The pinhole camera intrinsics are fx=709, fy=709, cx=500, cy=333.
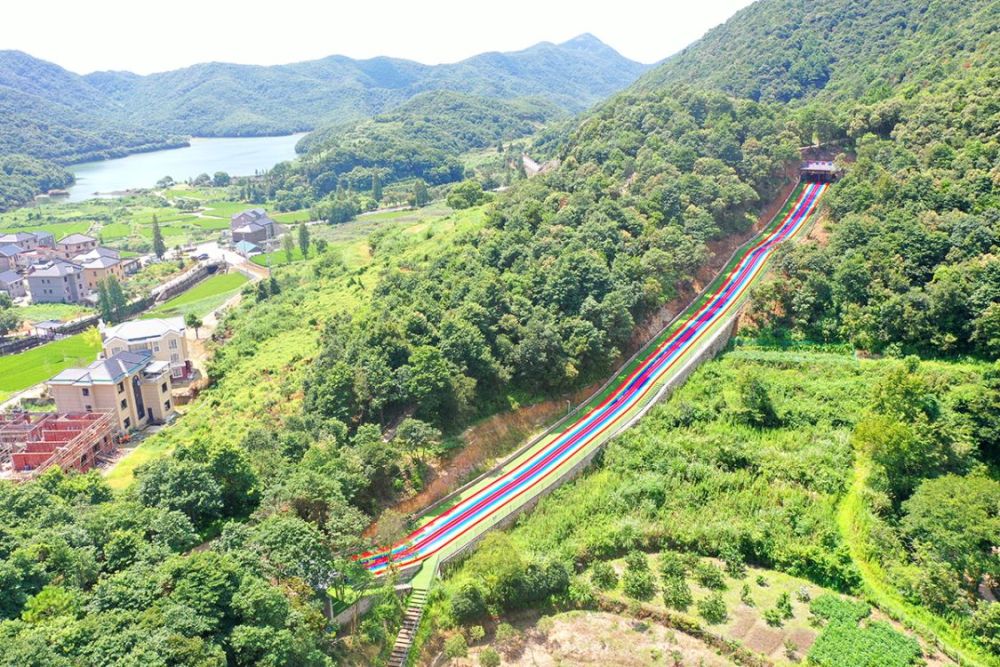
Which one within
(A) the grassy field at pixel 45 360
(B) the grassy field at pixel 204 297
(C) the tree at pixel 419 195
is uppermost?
(C) the tree at pixel 419 195

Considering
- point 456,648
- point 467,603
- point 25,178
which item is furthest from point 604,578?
point 25,178

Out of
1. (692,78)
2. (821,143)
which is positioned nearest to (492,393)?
(821,143)

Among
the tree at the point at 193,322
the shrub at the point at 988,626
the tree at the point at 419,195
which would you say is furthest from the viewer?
the tree at the point at 419,195

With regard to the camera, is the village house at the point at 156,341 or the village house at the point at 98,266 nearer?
the village house at the point at 156,341

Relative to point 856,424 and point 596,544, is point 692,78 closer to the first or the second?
point 856,424

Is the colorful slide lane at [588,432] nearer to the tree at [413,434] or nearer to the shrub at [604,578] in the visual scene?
the tree at [413,434]

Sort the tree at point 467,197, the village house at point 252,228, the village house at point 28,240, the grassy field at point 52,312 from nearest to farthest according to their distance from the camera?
the grassy field at point 52,312 < the tree at point 467,197 < the village house at point 28,240 < the village house at point 252,228

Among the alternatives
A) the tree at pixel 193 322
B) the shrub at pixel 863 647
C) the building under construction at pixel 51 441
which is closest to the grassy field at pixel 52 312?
the tree at pixel 193 322
